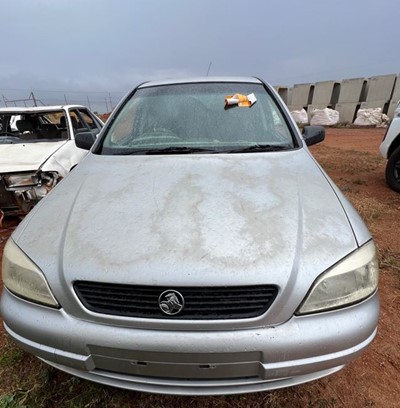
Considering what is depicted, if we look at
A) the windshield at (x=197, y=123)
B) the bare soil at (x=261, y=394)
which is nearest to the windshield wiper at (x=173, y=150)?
Answer: the windshield at (x=197, y=123)

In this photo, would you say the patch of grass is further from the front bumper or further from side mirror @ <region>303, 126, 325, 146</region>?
side mirror @ <region>303, 126, 325, 146</region>

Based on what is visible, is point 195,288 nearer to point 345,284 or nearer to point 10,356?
point 345,284

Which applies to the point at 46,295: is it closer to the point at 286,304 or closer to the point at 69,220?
the point at 69,220

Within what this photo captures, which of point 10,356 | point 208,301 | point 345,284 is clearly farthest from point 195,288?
point 10,356

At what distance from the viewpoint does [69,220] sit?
1.49 metres

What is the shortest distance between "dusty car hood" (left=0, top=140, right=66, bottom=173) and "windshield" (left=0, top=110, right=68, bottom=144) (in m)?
0.48

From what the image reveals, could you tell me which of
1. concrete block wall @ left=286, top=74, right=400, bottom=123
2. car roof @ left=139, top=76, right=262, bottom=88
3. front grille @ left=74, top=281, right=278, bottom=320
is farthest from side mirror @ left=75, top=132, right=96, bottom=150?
concrete block wall @ left=286, top=74, right=400, bottom=123

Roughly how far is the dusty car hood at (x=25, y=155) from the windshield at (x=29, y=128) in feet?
1.59

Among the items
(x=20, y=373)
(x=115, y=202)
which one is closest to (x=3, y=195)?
(x=20, y=373)

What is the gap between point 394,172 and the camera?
4.66 m

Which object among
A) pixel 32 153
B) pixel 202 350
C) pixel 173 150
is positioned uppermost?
pixel 173 150

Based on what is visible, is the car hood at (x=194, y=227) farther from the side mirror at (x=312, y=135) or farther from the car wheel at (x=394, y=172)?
the car wheel at (x=394, y=172)

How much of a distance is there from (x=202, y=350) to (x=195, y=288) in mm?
220

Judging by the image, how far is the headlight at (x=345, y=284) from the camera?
122cm
